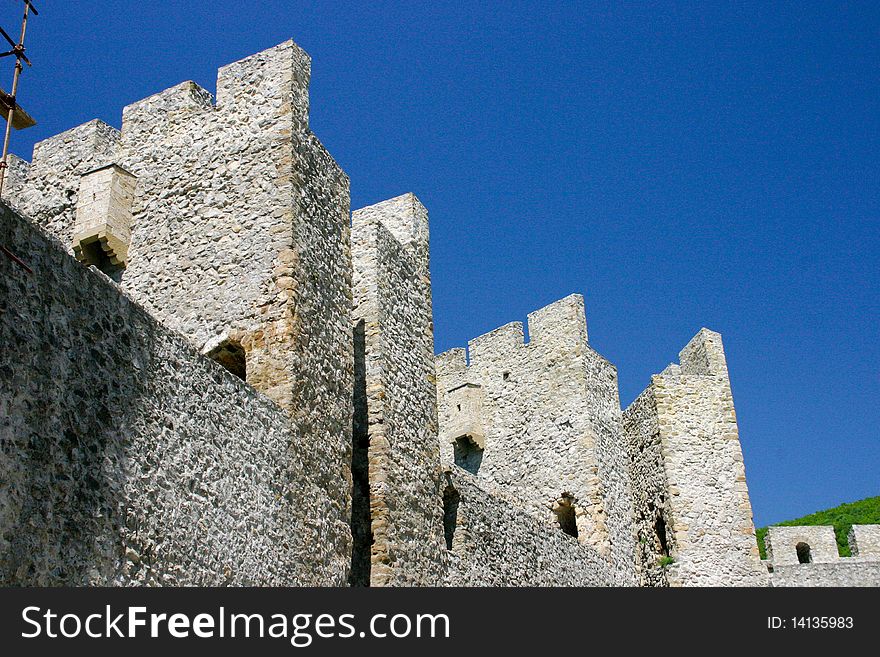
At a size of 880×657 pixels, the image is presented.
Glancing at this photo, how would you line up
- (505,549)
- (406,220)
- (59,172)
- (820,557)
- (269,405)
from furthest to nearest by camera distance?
(820,557), (505,549), (406,220), (59,172), (269,405)

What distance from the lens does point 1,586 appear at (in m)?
5.84

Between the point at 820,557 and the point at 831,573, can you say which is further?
the point at 820,557

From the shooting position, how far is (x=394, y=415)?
12031 mm

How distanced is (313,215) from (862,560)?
21.7 m

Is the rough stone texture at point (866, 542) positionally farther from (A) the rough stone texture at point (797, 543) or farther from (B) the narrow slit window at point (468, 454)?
(B) the narrow slit window at point (468, 454)

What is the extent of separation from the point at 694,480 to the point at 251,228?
11.6 meters

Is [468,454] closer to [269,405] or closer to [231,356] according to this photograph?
[231,356]

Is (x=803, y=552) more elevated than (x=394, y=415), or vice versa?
(x=803, y=552)

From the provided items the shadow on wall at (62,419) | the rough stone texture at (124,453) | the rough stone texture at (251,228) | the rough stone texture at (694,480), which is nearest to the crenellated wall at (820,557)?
the rough stone texture at (694,480)

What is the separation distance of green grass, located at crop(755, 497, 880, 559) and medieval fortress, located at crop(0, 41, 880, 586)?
20.7m

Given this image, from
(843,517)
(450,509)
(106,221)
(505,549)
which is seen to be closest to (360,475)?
(450,509)

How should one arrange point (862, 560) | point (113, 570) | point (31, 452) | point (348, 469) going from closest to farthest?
1. point (31, 452)
2. point (113, 570)
3. point (348, 469)
4. point (862, 560)

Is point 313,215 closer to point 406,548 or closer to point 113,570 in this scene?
point 406,548
